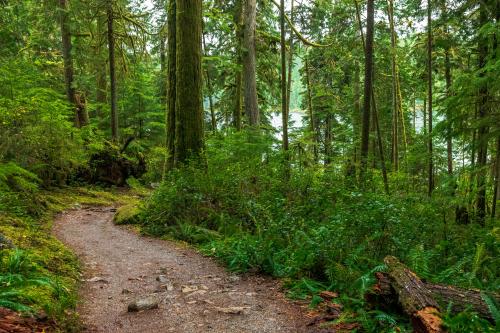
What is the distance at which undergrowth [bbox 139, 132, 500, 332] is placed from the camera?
4.70 metres

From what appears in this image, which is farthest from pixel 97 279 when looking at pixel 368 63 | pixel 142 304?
pixel 368 63

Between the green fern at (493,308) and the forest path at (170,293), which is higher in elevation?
the green fern at (493,308)

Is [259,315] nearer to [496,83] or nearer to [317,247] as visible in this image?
[317,247]

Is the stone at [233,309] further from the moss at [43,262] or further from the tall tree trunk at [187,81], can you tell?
the tall tree trunk at [187,81]

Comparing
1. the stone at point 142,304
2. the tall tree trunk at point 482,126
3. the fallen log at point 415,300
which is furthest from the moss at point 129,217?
the tall tree trunk at point 482,126

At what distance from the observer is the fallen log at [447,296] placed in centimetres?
330

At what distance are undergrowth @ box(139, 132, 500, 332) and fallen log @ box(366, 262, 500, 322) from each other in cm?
15

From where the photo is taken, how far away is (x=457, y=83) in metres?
6.57

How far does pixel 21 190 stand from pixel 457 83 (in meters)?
9.47

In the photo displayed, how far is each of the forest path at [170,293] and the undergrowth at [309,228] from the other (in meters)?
0.41

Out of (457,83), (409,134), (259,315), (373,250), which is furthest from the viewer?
(409,134)

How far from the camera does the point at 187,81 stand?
9758mm

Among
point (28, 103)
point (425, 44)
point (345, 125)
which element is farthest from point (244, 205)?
point (345, 125)

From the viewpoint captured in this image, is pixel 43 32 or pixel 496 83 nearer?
pixel 496 83
